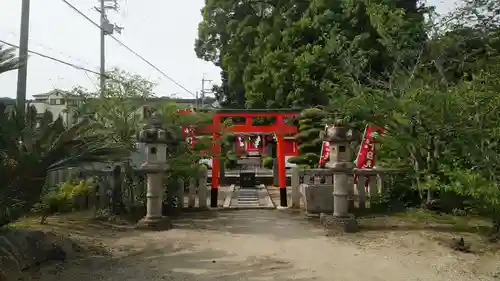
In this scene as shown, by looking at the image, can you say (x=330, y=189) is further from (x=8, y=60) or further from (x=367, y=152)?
(x=8, y=60)

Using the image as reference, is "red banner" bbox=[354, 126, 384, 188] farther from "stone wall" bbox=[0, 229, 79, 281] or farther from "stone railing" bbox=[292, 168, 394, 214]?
"stone wall" bbox=[0, 229, 79, 281]

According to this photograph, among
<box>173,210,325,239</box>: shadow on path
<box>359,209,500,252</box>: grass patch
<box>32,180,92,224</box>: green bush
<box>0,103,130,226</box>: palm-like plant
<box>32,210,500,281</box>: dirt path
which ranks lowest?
<box>32,210,500,281</box>: dirt path

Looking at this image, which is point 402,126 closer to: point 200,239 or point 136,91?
point 200,239

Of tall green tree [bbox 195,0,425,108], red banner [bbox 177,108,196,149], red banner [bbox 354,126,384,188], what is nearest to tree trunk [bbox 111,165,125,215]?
red banner [bbox 177,108,196,149]

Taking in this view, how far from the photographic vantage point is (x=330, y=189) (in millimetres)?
9367

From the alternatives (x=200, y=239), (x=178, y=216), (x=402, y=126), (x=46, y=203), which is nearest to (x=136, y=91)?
(x=178, y=216)

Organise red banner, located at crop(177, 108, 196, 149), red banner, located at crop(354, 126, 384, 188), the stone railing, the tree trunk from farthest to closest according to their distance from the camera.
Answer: red banner, located at crop(177, 108, 196, 149) < red banner, located at crop(354, 126, 384, 188) < the stone railing < the tree trunk

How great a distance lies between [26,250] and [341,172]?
15.9 feet

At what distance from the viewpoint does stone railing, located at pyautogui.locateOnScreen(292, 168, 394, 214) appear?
30.6 feet

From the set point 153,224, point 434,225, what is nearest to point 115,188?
point 153,224

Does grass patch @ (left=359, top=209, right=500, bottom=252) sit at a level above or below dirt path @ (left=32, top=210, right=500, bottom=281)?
above

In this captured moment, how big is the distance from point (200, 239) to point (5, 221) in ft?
10.0

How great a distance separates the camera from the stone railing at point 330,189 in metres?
9.33

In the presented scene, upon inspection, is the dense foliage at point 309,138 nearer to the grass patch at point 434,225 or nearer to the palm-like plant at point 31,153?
the grass patch at point 434,225
